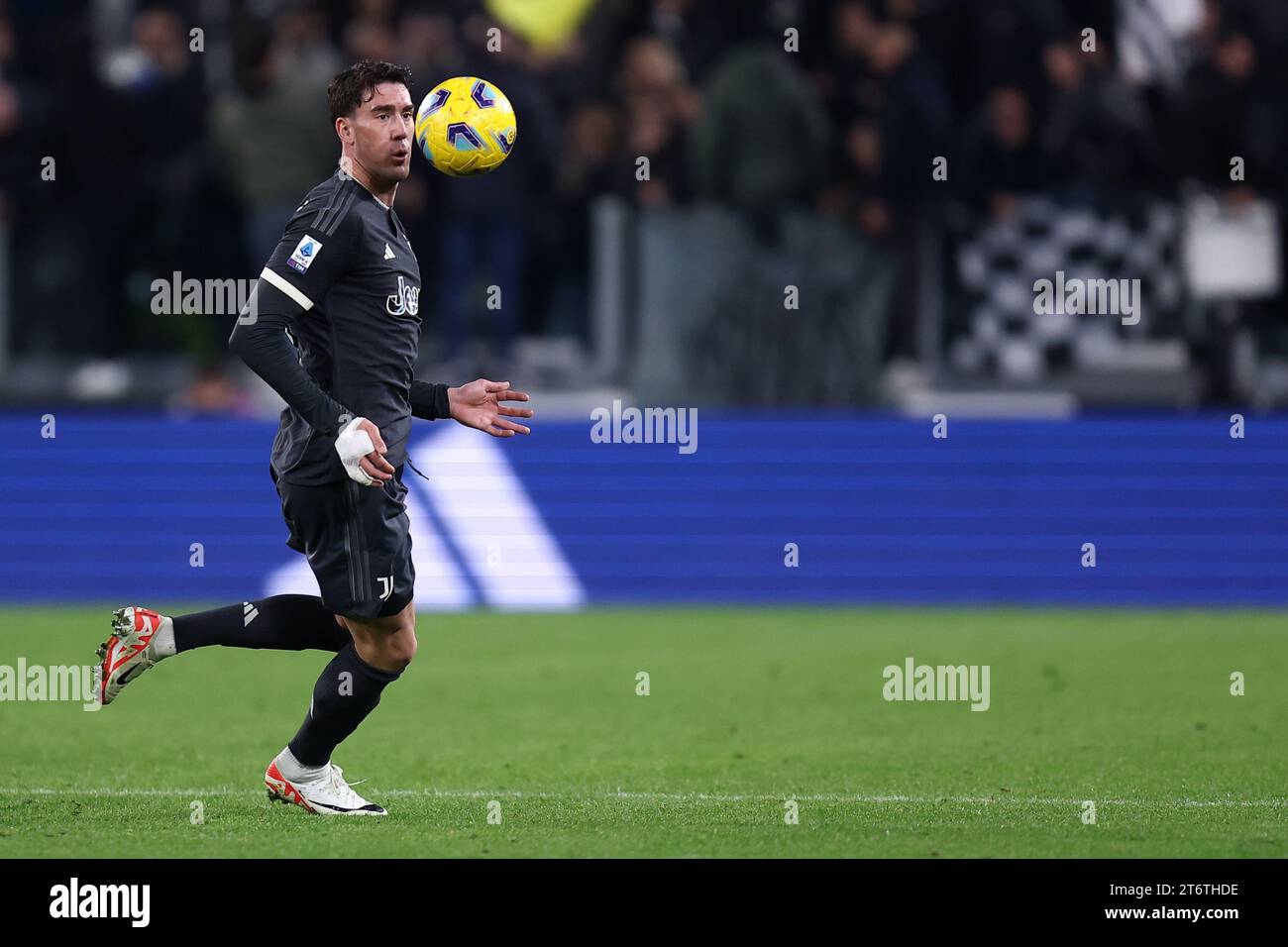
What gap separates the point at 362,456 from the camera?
6629 millimetres

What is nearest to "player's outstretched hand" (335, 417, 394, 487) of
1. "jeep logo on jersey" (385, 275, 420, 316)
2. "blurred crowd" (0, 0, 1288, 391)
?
"jeep logo on jersey" (385, 275, 420, 316)

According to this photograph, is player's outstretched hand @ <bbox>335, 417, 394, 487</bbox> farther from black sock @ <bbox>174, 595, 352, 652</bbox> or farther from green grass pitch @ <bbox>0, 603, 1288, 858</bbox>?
green grass pitch @ <bbox>0, 603, 1288, 858</bbox>

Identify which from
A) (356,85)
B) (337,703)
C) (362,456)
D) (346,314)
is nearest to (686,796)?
(337,703)

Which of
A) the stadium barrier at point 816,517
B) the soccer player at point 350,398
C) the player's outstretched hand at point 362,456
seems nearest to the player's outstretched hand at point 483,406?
the soccer player at point 350,398

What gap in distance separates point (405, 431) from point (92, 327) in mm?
10298

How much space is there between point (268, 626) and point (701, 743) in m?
2.35

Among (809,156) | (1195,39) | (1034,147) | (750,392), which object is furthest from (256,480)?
(1195,39)

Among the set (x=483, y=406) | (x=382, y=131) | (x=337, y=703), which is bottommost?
(x=337, y=703)

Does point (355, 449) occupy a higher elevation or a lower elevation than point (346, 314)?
lower

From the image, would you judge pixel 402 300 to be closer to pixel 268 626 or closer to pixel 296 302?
pixel 296 302

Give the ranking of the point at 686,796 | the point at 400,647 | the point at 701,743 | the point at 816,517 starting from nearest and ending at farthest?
1. the point at 400,647
2. the point at 686,796
3. the point at 701,743
4. the point at 816,517

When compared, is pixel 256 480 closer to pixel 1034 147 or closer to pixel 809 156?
pixel 809 156

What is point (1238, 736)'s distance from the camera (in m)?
9.16

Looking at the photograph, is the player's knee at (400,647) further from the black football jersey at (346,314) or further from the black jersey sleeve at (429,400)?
the black jersey sleeve at (429,400)
